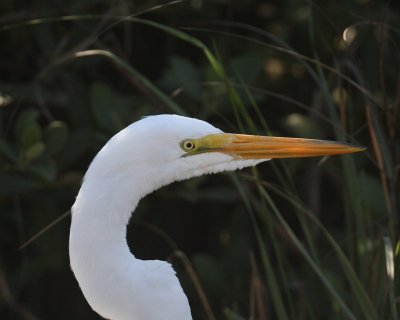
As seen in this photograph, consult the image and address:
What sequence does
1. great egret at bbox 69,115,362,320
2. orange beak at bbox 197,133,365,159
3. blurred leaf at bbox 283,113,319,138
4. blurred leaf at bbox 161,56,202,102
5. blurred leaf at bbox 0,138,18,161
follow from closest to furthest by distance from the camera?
1. great egret at bbox 69,115,362,320
2. orange beak at bbox 197,133,365,159
3. blurred leaf at bbox 0,138,18,161
4. blurred leaf at bbox 161,56,202,102
5. blurred leaf at bbox 283,113,319,138

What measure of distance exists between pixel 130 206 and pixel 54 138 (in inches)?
35.8

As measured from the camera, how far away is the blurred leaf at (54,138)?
248 cm

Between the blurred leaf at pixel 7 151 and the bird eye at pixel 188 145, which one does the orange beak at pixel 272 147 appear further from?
the blurred leaf at pixel 7 151

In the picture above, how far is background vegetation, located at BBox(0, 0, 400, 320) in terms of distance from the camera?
7.42ft

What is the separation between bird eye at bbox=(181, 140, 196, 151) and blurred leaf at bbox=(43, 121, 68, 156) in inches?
34.6

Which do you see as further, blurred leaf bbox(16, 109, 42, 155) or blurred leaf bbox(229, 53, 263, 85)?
blurred leaf bbox(229, 53, 263, 85)

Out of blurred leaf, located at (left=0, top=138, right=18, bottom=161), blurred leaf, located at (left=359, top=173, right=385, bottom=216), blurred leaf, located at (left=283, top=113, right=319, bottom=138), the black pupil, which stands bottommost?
blurred leaf, located at (left=359, top=173, right=385, bottom=216)

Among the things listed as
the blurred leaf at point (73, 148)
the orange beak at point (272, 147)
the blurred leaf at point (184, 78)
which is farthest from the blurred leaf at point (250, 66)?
the orange beak at point (272, 147)

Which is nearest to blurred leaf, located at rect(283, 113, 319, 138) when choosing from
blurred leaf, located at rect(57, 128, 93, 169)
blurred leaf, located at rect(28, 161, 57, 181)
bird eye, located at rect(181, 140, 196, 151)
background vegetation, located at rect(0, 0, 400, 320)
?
background vegetation, located at rect(0, 0, 400, 320)

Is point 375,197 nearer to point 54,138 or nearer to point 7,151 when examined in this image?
point 54,138

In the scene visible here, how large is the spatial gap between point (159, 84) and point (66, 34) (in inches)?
13.4

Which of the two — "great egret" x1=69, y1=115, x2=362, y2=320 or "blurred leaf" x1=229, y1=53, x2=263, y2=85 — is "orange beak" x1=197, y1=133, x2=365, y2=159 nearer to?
"great egret" x1=69, y1=115, x2=362, y2=320

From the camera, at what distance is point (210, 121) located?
2729mm

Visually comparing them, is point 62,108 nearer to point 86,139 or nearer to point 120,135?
point 86,139
